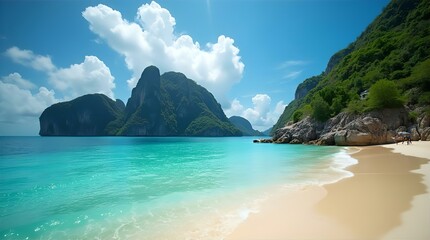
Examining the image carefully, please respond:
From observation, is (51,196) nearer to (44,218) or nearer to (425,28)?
(44,218)

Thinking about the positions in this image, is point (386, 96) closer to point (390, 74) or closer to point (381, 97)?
point (381, 97)

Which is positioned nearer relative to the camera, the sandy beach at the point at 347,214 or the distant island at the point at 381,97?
the sandy beach at the point at 347,214

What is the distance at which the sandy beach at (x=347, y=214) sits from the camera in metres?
5.23

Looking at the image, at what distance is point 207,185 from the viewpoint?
12.6 meters

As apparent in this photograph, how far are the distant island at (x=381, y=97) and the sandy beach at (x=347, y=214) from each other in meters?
36.0

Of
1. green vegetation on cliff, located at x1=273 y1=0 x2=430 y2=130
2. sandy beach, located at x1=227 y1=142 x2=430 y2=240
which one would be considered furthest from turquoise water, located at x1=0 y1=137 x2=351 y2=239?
green vegetation on cliff, located at x1=273 y1=0 x2=430 y2=130

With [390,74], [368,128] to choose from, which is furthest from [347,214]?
[390,74]

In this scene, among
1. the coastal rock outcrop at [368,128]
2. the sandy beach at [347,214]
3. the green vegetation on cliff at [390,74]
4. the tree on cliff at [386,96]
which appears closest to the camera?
the sandy beach at [347,214]

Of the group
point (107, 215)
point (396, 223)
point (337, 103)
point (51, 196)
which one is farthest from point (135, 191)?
point (337, 103)

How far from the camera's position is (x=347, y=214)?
6.51 metres

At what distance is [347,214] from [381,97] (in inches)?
1752

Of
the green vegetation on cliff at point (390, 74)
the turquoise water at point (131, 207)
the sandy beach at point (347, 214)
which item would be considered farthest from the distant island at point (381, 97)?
the turquoise water at point (131, 207)

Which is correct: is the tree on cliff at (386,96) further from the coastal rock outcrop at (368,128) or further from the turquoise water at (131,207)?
the turquoise water at (131,207)

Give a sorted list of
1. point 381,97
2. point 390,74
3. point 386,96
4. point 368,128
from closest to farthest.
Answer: point 368,128 < point 386,96 < point 381,97 < point 390,74
